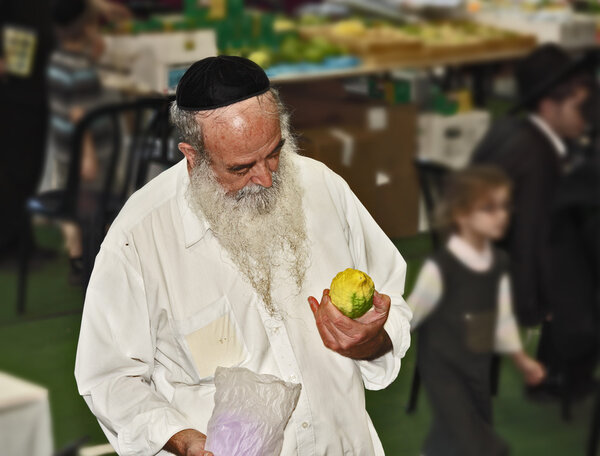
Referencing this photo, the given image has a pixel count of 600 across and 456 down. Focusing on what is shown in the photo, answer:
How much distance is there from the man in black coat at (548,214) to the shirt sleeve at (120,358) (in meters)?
1.70

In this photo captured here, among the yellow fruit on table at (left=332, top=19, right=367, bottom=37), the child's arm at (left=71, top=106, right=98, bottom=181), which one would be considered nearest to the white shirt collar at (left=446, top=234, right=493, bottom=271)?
the child's arm at (left=71, top=106, right=98, bottom=181)

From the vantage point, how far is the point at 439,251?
8.84 ft

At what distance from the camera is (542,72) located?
10.2ft

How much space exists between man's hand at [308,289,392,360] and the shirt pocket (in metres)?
0.15

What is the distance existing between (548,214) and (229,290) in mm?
1683

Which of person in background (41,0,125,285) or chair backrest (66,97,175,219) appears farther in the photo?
person in background (41,0,125,285)

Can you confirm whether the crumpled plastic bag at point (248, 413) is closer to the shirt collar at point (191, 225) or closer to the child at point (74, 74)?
the shirt collar at point (191, 225)

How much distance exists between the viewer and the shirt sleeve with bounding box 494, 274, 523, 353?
9.58ft

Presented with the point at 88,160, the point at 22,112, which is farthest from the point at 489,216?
the point at 22,112

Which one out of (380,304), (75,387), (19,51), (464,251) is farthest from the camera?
(19,51)

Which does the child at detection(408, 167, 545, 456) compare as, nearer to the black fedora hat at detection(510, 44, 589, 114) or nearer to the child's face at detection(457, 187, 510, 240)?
the child's face at detection(457, 187, 510, 240)

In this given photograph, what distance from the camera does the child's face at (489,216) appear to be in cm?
275

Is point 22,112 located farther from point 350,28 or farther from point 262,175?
point 262,175

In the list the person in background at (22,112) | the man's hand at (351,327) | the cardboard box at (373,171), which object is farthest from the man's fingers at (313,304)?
the person in background at (22,112)
